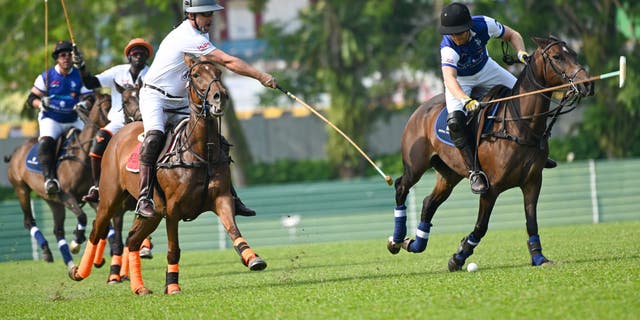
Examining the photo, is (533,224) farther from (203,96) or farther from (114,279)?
(114,279)

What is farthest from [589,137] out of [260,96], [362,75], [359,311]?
[359,311]

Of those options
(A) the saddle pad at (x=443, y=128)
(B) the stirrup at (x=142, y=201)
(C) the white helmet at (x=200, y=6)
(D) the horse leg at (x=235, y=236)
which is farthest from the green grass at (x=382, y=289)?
(C) the white helmet at (x=200, y=6)

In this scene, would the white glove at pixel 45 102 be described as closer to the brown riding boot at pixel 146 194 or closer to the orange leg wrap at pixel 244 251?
the brown riding boot at pixel 146 194

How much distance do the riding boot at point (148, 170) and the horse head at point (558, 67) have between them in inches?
154

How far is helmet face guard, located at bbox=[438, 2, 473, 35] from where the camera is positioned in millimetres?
11680

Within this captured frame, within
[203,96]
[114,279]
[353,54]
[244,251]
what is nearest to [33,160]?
[114,279]

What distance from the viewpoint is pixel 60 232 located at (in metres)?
17.2

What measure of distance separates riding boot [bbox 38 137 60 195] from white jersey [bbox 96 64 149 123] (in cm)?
205

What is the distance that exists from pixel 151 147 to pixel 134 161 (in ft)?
1.45

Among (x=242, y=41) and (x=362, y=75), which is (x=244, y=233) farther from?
(x=242, y=41)

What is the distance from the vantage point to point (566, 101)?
37.1ft

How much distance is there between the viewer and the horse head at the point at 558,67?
11.1m

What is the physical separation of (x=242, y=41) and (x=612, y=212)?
3021 cm

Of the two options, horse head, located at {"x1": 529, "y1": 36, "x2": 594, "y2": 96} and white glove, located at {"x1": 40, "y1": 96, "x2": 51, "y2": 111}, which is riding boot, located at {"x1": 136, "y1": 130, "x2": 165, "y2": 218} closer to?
horse head, located at {"x1": 529, "y1": 36, "x2": 594, "y2": 96}
